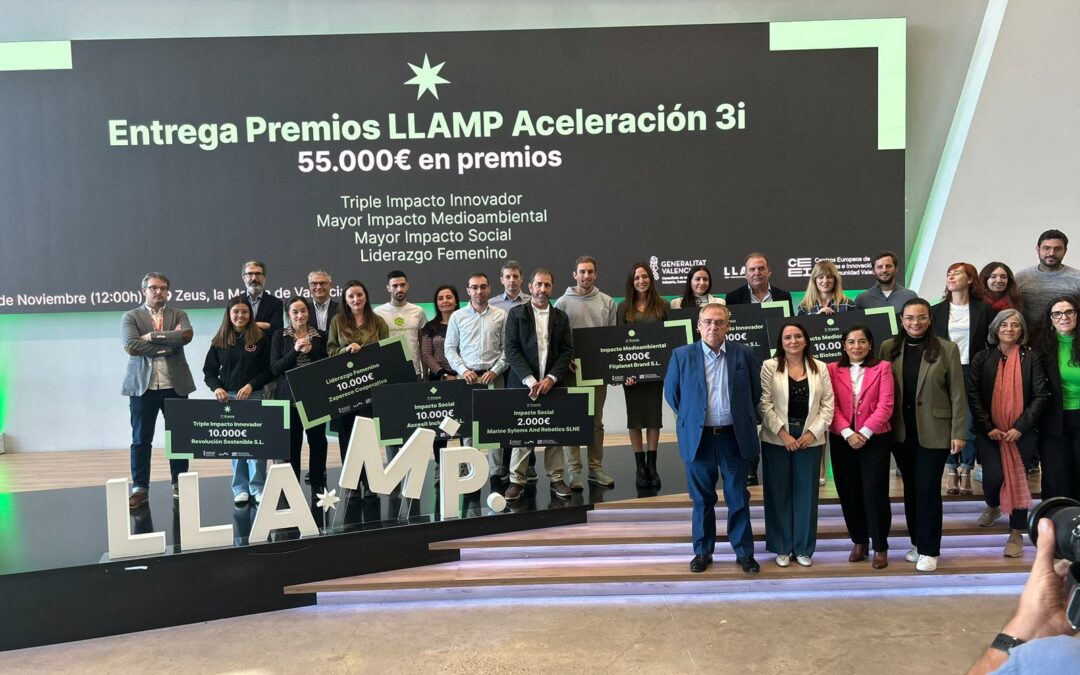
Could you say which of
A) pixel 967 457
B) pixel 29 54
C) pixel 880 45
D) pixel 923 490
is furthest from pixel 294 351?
pixel 880 45

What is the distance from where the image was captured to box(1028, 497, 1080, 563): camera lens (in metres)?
1.21

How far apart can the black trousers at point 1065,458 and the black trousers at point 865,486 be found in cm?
94

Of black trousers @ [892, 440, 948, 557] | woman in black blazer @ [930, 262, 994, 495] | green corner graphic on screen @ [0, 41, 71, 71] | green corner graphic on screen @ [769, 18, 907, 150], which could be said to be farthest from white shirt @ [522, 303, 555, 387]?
green corner graphic on screen @ [0, 41, 71, 71]

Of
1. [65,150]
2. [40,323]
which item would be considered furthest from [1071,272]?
[40,323]

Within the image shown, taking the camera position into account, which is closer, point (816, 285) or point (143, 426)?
Result: point (143, 426)

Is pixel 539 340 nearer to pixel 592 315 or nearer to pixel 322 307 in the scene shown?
pixel 592 315

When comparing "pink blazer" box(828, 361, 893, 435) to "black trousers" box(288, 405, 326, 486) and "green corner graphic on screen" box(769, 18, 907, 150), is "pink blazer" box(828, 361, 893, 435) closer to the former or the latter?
"black trousers" box(288, 405, 326, 486)

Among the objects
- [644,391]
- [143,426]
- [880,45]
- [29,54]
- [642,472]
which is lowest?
[642,472]

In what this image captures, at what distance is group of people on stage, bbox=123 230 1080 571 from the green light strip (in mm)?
2782

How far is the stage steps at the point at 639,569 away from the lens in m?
4.07

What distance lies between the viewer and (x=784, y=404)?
4031 millimetres

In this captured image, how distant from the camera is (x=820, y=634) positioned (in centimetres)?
356

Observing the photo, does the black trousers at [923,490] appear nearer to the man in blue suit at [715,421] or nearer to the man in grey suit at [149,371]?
the man in blue suit at [715,421]

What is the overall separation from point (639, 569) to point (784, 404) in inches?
49.7
